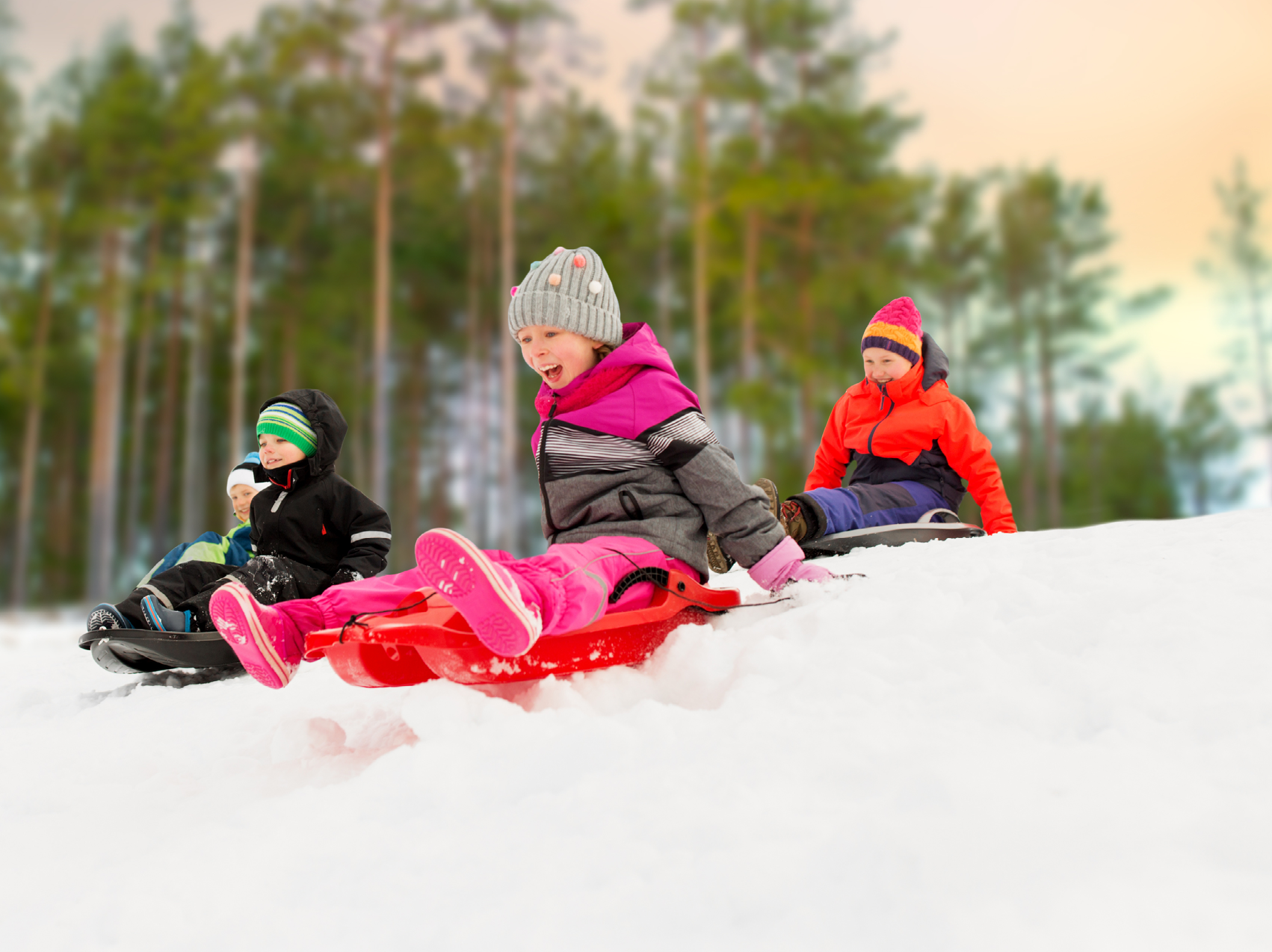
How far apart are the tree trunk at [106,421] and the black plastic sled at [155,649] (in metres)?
10.1

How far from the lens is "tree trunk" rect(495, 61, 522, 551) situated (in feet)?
37.2

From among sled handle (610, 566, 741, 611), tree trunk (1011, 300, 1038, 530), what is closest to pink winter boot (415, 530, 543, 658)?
sled handle (610, 566, 741, 611)

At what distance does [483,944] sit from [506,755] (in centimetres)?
47

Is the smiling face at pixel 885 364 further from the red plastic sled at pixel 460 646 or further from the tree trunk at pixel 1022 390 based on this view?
the tree trunk at pixel 1022 390

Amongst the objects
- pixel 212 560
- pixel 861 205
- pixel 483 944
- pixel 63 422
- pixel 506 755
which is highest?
pixel 861 205

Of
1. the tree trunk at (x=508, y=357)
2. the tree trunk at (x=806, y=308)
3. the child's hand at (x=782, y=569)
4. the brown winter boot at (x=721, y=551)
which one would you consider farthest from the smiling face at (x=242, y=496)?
the tree trunk at (x=806, y=308)

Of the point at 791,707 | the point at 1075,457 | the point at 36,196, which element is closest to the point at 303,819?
the point at 791,707

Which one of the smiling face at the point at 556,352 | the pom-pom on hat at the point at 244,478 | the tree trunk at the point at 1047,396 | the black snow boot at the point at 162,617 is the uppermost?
the tree trunk at the point at 1047,396

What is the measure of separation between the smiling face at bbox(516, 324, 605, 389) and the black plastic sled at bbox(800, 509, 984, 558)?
1449 mm

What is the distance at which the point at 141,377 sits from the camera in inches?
591

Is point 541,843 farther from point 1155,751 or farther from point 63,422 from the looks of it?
point 63,422

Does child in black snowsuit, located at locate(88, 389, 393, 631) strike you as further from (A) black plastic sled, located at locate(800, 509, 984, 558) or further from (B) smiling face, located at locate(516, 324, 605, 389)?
(A) black plastic sled, located at locate(800, 509, 984, 558)

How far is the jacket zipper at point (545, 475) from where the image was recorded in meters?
2.44

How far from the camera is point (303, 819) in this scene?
62.1 inches
